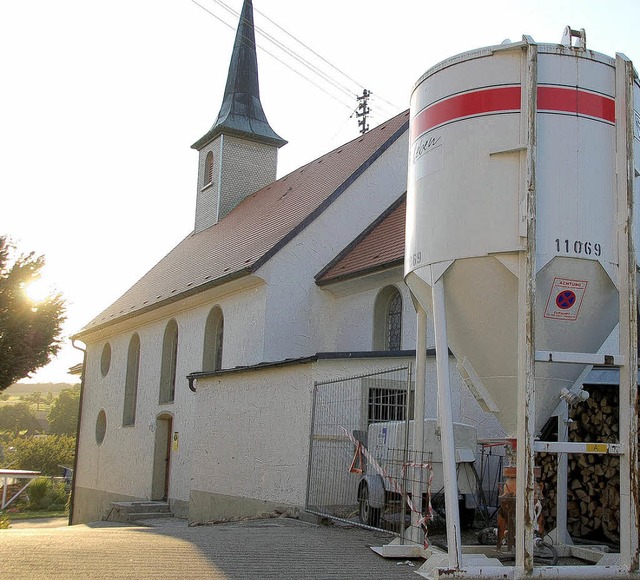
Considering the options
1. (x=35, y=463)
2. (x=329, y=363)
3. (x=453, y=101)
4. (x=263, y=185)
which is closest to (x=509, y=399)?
(x=453, y=101)

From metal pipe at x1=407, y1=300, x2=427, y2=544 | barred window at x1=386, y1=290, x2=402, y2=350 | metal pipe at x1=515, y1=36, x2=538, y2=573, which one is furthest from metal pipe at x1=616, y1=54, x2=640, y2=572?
barred window at x1=386, y1=290, x2=402, y2=350

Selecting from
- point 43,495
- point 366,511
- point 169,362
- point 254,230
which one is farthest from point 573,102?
point 43,495

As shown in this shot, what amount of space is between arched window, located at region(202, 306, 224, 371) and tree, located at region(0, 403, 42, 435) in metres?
73.6

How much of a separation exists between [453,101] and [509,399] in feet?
9.15

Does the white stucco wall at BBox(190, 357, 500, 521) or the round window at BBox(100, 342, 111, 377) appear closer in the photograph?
the white stucco wall at BBox(190, 357, 500, 521)

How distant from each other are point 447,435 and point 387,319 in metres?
10.7

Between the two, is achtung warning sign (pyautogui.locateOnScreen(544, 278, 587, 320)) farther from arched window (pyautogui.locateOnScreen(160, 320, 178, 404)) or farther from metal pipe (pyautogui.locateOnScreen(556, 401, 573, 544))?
arched window (pyautogui.locateOnScreen(160, 320, 178, 404))

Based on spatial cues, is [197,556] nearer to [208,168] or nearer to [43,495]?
[208,168]

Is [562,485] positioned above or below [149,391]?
below

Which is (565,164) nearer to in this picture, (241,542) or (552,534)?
(552,534)

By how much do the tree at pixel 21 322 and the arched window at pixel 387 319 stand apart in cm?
976

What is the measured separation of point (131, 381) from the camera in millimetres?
26578

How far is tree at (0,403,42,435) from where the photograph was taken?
90000 millimetres

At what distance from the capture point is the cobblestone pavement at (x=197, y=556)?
711 cm
